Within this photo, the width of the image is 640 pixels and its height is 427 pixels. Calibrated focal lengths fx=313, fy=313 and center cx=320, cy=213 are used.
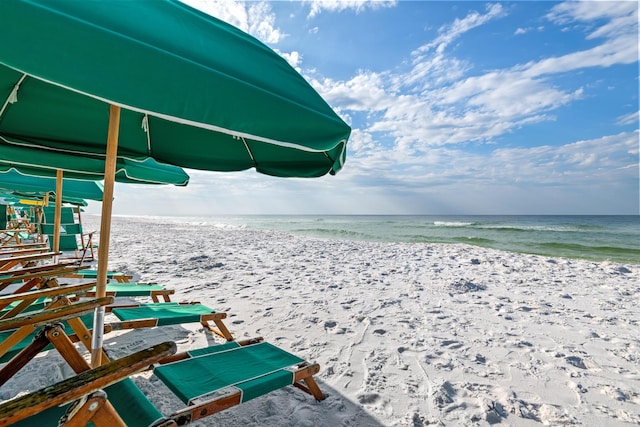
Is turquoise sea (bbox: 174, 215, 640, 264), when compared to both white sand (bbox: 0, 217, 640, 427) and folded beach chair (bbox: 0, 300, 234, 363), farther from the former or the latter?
folded beach chair (bbox: 0, 300, 234, 363)

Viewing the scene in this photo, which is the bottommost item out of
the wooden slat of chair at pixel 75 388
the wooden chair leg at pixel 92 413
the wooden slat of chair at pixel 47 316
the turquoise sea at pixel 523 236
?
the turquoise sea at pixel 523 236

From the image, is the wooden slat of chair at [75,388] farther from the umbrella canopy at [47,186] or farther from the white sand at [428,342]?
the umbrella canopy at [47,186]

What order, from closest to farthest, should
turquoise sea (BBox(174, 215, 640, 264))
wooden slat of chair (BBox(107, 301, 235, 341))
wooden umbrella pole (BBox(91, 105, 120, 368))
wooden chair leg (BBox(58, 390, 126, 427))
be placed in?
wooden chair leg (BBox(58, 390, 126, 427)) < wooden umbrella pole (BBox(91, 105, 120, 368)) < wooden slat of chair (BBox(107, 301, 235, 341)) < turquoise sea (BBox(174, 215, 640, 264))

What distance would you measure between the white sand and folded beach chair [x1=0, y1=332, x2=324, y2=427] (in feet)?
1.12

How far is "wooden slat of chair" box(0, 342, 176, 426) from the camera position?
0.86 meters

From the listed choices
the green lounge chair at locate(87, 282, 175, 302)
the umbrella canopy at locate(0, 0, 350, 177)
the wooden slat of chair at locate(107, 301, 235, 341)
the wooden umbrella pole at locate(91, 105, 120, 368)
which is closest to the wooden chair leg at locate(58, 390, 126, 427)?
the wooden umbrella pole at locate(91, 105, 120, 368)

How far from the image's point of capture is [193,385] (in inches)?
74.9

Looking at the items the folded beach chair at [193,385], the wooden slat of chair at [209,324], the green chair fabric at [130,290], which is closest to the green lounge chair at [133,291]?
the green chair fabric at [130,290]

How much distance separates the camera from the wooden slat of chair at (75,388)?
0.86 meters

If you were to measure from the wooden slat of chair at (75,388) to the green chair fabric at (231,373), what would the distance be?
2.79 ft

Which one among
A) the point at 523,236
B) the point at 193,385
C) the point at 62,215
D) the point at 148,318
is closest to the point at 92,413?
the point at 193,385

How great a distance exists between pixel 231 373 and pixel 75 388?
1255 millimetres

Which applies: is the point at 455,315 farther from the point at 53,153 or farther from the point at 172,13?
the point at 53,153

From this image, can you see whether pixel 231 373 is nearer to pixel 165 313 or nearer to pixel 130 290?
pixel 165 313
